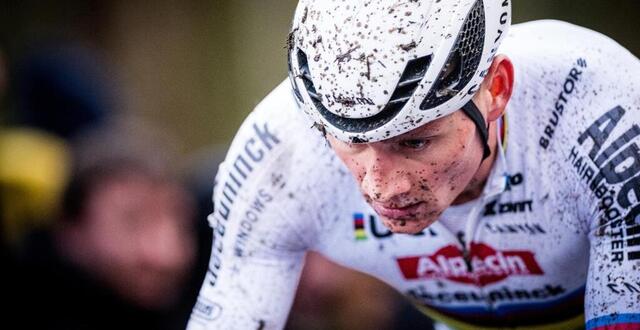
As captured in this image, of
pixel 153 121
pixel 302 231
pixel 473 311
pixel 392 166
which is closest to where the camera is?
pixel 392 166

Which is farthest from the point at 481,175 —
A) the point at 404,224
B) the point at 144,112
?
the point at 144,112

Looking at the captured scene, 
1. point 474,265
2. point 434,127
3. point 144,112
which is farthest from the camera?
point 144,112

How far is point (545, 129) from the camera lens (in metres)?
2.68

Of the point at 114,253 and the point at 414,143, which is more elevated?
the point at 414,143

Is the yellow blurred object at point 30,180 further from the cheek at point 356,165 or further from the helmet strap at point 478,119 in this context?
the helmet strap at point 478,119

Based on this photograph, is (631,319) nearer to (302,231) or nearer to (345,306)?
(302,231)

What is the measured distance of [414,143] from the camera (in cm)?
236

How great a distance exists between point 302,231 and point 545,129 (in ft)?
2.55

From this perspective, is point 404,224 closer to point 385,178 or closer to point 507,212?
point 385,178

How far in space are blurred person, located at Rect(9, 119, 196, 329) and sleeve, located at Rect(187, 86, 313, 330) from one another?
4.60 feet

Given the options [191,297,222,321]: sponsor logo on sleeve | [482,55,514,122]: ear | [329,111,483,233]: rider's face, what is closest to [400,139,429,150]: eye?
[329,111,483,233]: rider's face

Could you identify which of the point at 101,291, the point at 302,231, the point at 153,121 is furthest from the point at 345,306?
the point at 153,121

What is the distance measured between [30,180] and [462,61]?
345 cm

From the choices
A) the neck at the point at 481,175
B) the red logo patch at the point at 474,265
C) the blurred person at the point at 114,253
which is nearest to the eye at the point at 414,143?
the neck at the point at 481,175
